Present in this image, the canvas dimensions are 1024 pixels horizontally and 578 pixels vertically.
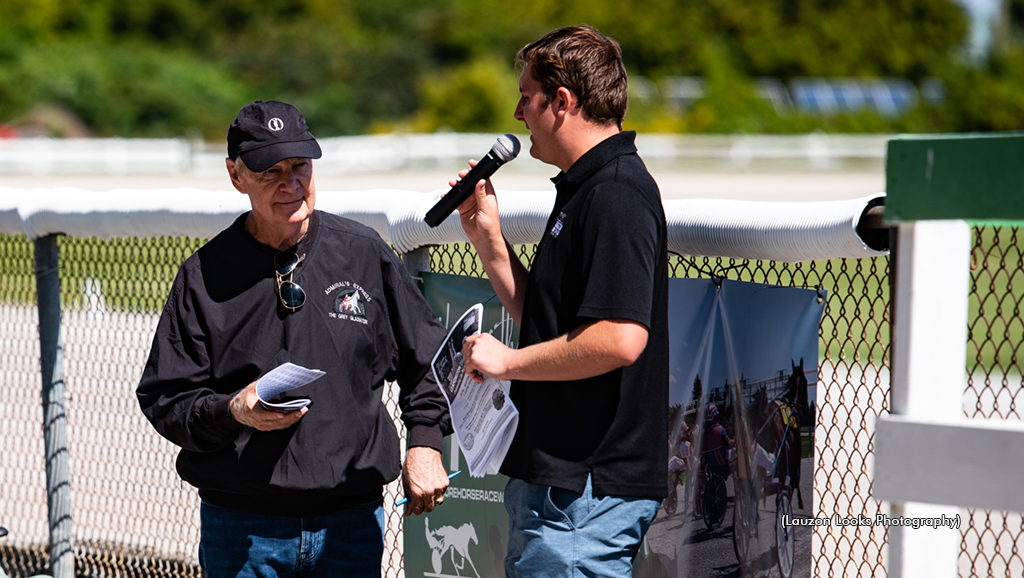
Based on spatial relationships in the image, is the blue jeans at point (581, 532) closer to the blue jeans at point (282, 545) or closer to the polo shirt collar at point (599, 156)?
the blue jeans at point (282, 545)

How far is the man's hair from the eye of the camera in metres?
2.36

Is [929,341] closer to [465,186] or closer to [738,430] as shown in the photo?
[738,430]

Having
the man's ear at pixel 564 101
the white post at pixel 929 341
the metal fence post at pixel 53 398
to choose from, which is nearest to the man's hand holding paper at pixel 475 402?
the man's ear at pixel 564 101

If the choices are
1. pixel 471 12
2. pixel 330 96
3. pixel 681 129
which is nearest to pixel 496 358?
pixel 681 129

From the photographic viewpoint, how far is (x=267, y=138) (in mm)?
2658

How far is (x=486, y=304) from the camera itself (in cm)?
316

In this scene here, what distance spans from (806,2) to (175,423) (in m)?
72.0

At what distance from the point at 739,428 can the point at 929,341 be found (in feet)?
3.69

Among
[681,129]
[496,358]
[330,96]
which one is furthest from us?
[330,96]

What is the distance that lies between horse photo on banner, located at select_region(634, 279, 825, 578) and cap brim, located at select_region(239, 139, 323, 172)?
110 cm

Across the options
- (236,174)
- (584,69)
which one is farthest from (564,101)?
(236,174)

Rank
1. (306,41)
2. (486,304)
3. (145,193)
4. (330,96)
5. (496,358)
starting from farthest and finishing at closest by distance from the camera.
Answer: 1. (306,41)
2. (330,96)
3. (145,193)
4. (486,304)
5. (496,358)

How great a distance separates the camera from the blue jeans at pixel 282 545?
2.65m

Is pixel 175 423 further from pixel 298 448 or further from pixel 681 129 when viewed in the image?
pixel 681 129
